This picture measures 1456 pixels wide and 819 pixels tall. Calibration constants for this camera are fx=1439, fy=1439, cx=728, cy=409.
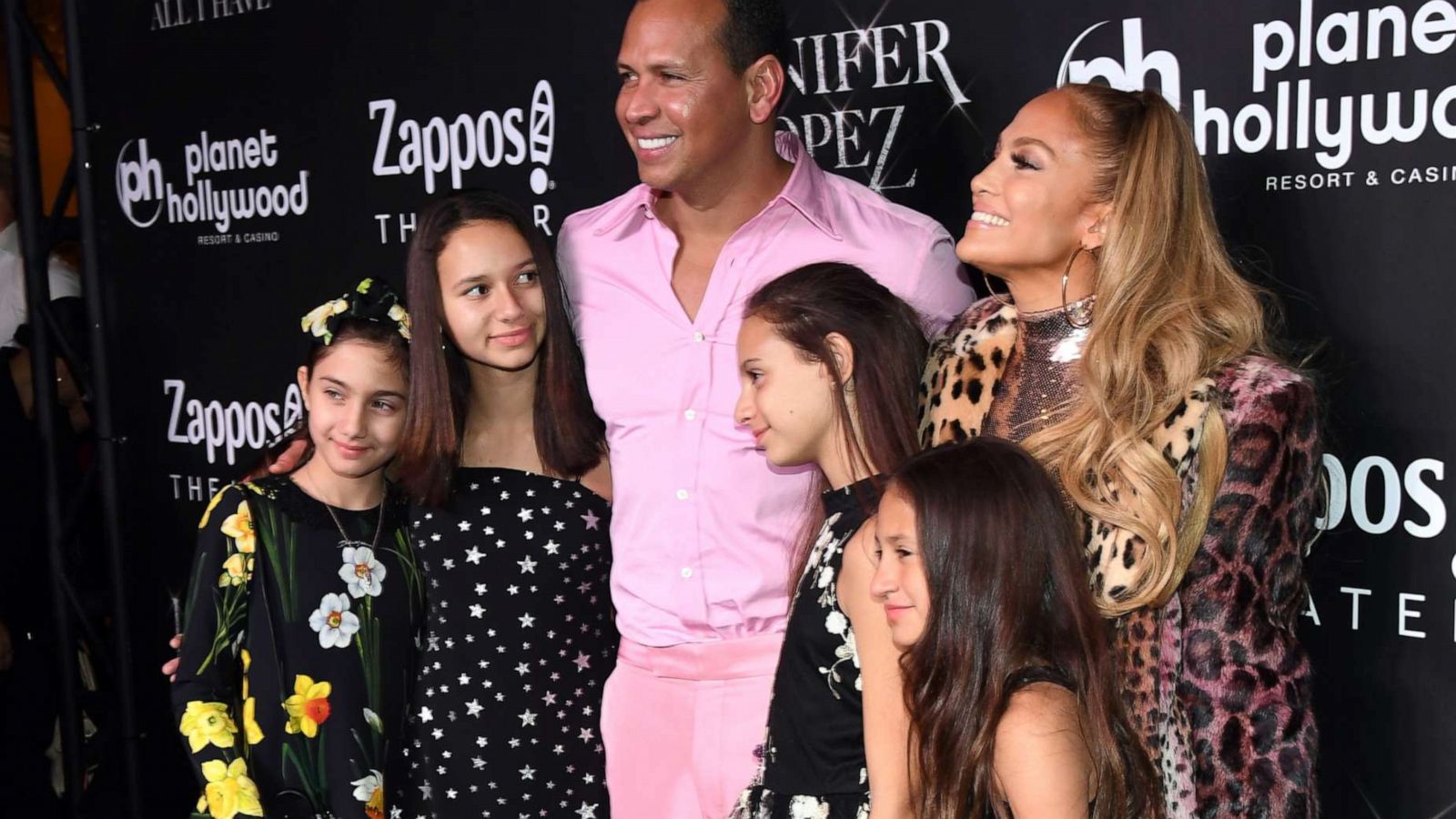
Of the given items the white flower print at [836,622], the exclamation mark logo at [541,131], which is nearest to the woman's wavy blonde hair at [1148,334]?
the white flower print at [836,622]

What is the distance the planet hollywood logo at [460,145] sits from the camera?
3.67 meters

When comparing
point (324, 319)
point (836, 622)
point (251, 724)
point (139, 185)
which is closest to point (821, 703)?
point (836, 622)

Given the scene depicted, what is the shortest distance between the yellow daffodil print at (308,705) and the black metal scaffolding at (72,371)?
6.22 feet

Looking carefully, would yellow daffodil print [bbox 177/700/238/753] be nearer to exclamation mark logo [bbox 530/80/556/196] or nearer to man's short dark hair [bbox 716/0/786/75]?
man's short dark hair [bbox 716/0/786/75]

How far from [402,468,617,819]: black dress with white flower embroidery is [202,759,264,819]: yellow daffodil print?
0.31 metres

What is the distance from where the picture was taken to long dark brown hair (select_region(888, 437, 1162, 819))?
1829 mm

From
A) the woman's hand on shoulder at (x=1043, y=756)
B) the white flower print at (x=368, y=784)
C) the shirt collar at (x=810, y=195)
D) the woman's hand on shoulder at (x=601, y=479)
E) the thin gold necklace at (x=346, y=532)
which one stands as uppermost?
the shirt collar at (x=810, y=195)

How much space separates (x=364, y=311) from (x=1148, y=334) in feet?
4.81

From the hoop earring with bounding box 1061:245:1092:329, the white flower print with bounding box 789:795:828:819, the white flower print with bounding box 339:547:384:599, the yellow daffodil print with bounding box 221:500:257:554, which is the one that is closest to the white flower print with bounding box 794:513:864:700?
the white flower print with bounding box 789:795:828:819

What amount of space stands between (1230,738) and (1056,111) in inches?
37.4

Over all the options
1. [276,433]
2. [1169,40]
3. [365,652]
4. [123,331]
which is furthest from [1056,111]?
[123,331]

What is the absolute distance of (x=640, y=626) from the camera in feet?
8.45

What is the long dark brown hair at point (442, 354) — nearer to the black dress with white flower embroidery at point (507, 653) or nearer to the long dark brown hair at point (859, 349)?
the black dress with white flower embroidery at point (507, 653)

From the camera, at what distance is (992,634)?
73.0 inches
